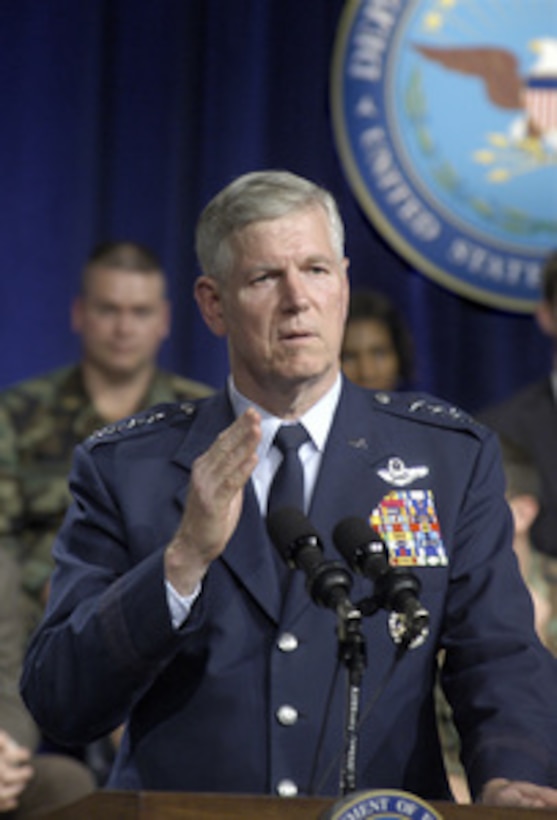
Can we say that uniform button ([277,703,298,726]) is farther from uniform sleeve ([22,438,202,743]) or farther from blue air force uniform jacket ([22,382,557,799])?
uniform sleeve ([22,438,202,743])

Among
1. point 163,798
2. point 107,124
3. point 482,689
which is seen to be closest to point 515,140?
point 107,124

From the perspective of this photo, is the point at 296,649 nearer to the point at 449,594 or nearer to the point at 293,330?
the point at 449,594

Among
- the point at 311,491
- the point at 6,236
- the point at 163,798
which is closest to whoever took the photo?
the point at 163,798

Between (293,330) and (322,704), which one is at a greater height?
(293,330)

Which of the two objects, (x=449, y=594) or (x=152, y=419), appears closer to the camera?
(x=449, y=594)

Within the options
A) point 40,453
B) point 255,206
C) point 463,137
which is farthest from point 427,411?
point 463,137

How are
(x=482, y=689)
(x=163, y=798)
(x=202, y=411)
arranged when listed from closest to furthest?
(x=163, y=798) < (x=482, y=689) < (x=202, y=411)

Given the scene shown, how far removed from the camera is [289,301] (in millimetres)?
2041

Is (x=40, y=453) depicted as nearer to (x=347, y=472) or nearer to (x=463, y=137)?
(x=463, y=137)

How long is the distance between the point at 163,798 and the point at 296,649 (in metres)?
0.39

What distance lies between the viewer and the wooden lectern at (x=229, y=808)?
1.58m

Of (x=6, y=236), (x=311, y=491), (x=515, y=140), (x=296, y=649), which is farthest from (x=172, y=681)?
(x=515, y=140)

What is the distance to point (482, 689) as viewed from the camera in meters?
1.92

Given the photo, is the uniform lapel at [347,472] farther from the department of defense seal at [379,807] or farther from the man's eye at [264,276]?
the department of defense seal at [379,807]
